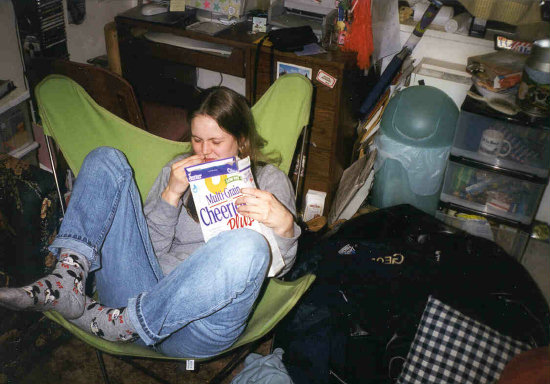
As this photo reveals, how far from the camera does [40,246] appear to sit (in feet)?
4.92

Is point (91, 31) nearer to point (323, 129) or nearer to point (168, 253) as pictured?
point (323, 129)

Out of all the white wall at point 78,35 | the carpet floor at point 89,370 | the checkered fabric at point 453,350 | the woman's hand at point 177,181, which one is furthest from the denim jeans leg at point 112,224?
the white wall at point 78,35

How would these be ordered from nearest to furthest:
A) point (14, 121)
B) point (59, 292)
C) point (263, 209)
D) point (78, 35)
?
point (59, 292)
point (263, 209)
point (14, 121)
point (78, 35)

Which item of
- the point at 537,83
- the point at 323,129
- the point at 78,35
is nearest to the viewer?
the point at 537,83

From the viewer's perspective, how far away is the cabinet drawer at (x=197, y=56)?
6.64ft

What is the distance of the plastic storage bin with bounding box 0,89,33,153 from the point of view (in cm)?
181

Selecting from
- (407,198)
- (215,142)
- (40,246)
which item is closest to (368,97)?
(407,198)

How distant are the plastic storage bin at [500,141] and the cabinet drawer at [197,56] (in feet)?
3.12

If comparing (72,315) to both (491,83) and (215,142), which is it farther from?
(491,83)

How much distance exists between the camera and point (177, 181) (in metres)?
1.40

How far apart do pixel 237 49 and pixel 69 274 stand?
1217 millimetres

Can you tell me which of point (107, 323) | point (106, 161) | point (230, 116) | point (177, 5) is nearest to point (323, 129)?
point (230, 116)

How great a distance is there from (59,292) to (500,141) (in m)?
1.66

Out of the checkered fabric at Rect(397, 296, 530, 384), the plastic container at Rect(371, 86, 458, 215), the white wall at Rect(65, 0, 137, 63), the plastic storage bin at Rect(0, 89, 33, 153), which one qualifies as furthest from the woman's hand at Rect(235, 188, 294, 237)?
the white wall at Rect(65, 0, 137, 63)
